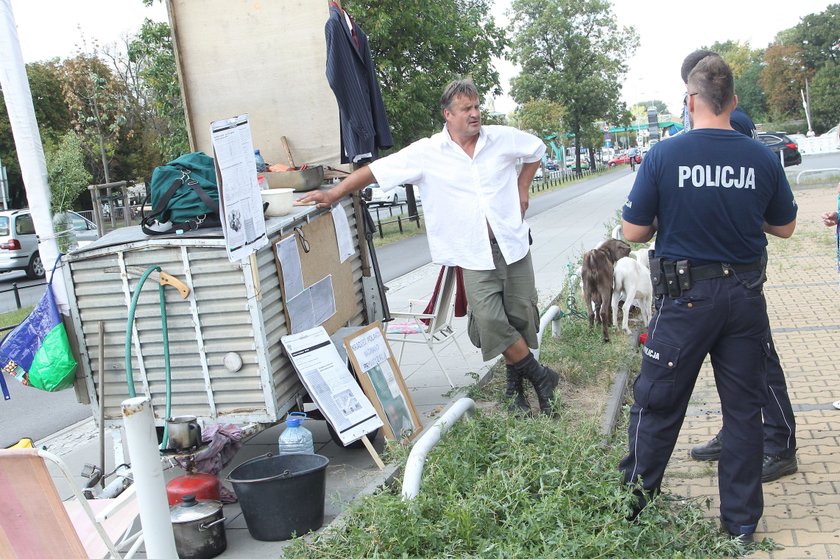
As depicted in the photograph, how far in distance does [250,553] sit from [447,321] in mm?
3118

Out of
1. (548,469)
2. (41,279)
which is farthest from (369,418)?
(41,279)

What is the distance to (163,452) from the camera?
458 cm

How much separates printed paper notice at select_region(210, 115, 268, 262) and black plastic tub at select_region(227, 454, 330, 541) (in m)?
1.17

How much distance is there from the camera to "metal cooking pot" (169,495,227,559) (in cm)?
419

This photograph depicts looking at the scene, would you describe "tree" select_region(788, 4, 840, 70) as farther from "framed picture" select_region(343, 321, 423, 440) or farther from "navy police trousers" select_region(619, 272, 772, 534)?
"navy police trousers" select_region(619, 272, 772, 534)

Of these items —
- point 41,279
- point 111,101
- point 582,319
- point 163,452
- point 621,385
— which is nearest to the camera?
point 163,452

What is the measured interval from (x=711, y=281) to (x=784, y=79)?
314ft

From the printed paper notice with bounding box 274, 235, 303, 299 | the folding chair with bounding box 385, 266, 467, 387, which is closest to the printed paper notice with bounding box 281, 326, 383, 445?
the printed paper notice with bounding box 274, 235, 303, 299

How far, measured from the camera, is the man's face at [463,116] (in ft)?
17.7

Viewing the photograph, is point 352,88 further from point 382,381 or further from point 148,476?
point 148,476

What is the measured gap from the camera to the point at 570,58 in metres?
67.1

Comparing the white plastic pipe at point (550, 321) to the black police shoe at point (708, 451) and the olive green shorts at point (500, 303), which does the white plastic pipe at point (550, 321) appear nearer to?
the olive green shorts at point (500, 303)

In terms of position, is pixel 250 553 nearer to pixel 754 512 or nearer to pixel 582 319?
pixel 754 512

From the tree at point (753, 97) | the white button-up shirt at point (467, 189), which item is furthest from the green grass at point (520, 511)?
the tree at point (753, 97)
